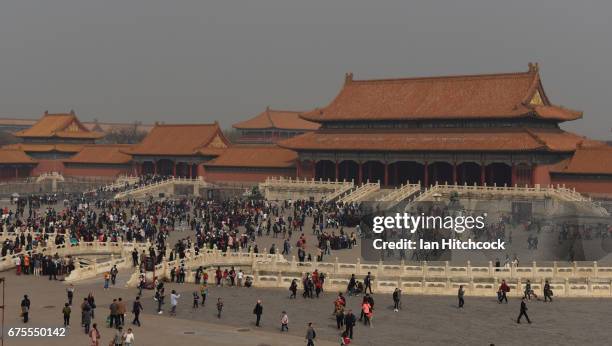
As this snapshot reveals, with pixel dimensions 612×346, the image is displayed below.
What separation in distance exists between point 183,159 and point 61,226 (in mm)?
40605

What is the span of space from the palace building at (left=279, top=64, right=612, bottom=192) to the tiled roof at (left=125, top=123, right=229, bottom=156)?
1396cm

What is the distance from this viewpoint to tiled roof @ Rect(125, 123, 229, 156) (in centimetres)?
8825

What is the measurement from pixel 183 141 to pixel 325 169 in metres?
20.9

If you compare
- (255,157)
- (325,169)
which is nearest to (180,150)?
(255,157)

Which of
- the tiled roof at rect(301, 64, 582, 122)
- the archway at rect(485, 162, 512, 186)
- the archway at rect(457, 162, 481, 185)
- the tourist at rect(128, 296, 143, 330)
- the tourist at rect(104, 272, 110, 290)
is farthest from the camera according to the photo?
the tiled roof at rect(301, 64, 582, 122)

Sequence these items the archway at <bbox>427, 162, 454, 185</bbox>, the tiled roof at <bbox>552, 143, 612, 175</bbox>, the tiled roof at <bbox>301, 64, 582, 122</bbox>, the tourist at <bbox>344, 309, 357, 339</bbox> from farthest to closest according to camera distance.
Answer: the archway at <bbox>427, 162, 454, 185</bbox> < the tiled roof at <bbox>301, 64, 582, 122</bbox> < the tiled roof at <bbox>552, 143, 612, 175</bbox> < the tourist at <bbox>344, 309, 357, 339</bbox>

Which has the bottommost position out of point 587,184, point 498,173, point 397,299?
point 397,299

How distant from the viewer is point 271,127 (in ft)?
381

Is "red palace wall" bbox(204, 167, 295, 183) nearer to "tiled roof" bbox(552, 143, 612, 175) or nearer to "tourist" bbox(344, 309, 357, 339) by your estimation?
"tiled roof" bbox(552, 143, 612, 175)

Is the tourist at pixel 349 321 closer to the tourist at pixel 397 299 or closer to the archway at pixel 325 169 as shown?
the tourist at pixel 397 299

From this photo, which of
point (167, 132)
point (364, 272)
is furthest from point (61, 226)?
point (167, 132)

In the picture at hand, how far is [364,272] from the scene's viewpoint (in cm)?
3625

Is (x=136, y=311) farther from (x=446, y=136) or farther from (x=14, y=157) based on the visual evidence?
(x=14, y=157)

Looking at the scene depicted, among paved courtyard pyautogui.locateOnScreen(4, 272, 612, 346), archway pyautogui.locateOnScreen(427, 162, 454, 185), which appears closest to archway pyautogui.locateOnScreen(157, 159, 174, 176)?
archway pyautogui.locateOnScreen(427, 162, 454, 185)
